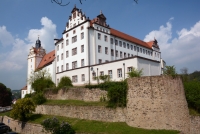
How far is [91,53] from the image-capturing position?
118 feet

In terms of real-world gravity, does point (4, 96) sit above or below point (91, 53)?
below

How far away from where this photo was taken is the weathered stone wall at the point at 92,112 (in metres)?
19.4

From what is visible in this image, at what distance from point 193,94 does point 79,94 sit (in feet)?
49.1

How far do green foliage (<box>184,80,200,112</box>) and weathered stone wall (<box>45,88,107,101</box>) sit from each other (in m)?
9.73

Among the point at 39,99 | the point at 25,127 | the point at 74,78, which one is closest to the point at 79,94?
the point at 39,99

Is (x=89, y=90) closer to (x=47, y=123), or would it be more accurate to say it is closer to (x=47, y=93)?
(x=47, y=123)

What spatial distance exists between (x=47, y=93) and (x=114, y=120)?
54.1 feet

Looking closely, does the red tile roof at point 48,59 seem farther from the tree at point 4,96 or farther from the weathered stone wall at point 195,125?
the weathered stone wall at point 195,125

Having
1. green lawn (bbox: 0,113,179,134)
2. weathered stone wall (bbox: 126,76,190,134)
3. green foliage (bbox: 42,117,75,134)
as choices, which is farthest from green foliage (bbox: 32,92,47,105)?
weathered stone wall (bbox: 126,76,190,134)

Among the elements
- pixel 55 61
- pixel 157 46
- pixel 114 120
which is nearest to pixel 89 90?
pixel 114 120

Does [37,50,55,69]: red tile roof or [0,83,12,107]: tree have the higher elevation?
[37,50,55,69]: red tile roof

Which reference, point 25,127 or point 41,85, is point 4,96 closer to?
point 41,85

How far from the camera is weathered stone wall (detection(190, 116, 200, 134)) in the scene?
15824 millimetres

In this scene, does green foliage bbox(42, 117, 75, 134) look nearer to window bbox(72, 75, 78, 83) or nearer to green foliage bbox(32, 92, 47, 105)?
green foliage bbox(32, 92, 47, 105)
